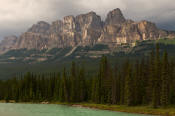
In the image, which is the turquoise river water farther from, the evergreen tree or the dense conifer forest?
the dense conifer forest

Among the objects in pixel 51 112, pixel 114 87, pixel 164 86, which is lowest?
pixel 51 112

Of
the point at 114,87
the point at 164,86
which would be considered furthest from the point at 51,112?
the point at 164,86

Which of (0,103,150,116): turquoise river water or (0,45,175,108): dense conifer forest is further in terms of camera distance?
(0,45,175,108): dense conifer forest

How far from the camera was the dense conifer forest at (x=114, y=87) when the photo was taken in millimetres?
87250

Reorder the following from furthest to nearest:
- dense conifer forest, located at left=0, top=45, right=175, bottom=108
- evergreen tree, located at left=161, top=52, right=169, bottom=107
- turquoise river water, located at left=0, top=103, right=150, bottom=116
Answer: dense conifer forest, located at left=0, top=45, right=175, bottom=108
evergreen tree, located at left=161, top=52, right=169, bottom=107
turquoise river water, located at left=0, top=103, right=150, bottom=116

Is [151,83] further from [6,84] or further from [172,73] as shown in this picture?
[6,84]

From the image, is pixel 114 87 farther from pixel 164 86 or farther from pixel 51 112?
pixel 51 112

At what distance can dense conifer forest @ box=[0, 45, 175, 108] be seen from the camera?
87250 mm

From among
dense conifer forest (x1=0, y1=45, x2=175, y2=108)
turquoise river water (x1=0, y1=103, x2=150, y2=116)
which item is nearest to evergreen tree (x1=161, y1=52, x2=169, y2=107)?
dense conifer forest (x1=0, y1=45, x2=175, y2=108)

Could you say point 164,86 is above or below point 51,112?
above

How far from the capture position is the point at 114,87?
4075 inches

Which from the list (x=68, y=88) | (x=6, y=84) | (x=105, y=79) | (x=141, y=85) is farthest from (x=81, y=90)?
(x=6, y=84)

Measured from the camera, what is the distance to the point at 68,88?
127m

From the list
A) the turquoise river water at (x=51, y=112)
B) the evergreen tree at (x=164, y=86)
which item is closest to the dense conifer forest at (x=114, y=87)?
the evergreen tree at (x=164, y=86)
